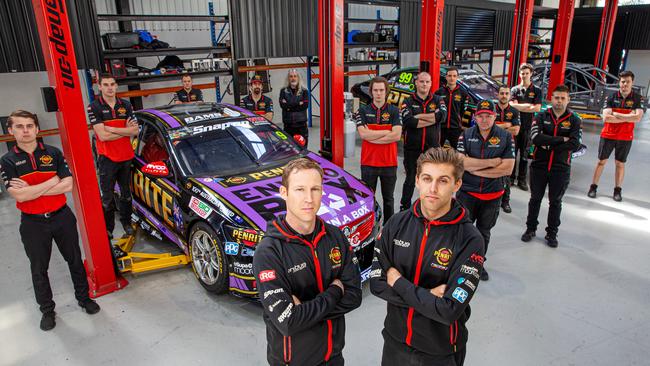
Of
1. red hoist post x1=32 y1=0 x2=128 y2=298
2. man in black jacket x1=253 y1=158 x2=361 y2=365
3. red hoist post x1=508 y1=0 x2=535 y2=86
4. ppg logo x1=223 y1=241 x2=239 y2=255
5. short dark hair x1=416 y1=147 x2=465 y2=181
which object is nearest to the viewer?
man in black jacket x1=253 y1=158 x2=361 y2=365

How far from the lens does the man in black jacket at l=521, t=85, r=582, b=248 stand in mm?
4395

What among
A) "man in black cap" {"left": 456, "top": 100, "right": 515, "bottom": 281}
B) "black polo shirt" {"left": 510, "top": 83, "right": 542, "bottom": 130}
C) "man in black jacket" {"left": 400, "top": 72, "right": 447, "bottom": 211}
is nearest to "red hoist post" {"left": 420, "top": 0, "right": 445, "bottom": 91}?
"man in black jacket" {"left": 400, "top": 72, "right": 447, "bottom": 211}

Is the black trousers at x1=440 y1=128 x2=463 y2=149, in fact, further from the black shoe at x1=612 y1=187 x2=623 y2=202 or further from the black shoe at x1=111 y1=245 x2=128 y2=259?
the black shoe at x1=111 y1=245 x2=128 y2=259

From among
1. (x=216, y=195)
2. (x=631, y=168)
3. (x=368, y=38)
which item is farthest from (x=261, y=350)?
(x=368, y=38)

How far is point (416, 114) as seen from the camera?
5.34 m

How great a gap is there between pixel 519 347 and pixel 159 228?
134 inches

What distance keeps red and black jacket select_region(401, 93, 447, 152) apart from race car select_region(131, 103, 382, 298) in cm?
141

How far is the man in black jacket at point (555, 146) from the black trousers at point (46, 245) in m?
4.38

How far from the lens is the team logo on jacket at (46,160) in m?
3.16

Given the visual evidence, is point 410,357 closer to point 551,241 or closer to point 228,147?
point 228,147

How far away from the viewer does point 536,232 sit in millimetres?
5082

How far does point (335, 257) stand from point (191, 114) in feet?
10.6

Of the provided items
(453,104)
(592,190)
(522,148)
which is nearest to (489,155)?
(453,104)

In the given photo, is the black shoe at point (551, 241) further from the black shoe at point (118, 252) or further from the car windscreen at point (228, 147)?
the black shoe at point (118, 252)
